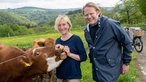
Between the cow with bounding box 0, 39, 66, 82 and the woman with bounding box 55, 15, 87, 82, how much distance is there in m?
0.13

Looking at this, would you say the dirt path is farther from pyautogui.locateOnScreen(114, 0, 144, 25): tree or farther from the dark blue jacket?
pyautogui.locateOnScreen(114, 0, 144, 25): tree

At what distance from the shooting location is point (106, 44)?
4723mm

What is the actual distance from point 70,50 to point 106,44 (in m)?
0.67

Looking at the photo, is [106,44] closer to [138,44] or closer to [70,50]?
[70,50]

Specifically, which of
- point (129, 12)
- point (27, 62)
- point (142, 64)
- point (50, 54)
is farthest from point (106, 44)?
point (129, 12)

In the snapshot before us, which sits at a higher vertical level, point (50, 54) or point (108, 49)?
point (108, 49)

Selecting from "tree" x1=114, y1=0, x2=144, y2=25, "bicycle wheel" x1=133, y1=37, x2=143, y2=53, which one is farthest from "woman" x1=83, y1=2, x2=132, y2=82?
"tree" x1=114, y1=0, x2=144, y2=25

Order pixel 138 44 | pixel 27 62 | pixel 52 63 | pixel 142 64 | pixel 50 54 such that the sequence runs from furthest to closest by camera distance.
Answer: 1. pixel 138 44
2. pixel 142 64
3. pixel 52 63
4. pixel 50 54
5. pixel 27 62

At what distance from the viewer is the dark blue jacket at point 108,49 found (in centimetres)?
471

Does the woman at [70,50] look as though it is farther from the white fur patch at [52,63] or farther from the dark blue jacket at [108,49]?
the dark blue jacket at [108,49]

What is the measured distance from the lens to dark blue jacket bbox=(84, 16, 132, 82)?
4.71m

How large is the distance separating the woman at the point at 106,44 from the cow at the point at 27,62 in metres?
0.58

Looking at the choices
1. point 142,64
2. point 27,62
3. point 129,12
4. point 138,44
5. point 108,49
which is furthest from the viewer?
point 129,12

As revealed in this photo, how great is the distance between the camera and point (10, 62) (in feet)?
16.4
